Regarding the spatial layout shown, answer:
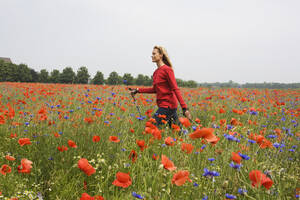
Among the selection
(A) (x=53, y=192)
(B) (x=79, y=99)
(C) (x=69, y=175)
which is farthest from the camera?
(B) (x=79, y=99)

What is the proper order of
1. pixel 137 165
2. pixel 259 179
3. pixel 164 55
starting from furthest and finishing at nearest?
pixel 164 55 < pixel 137 165 < pixel 259 179

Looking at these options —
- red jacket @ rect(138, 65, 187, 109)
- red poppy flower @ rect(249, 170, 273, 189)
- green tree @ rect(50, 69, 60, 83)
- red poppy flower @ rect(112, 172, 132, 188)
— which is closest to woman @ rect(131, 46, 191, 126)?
red jacket @ rect(138, 65, 187, 109)

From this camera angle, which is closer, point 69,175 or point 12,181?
point 12,181

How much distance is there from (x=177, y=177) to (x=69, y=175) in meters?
1.20

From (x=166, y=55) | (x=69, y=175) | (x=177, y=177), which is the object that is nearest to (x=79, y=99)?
(x=166, y=55)

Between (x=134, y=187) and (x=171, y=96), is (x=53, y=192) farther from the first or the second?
(x=171, y=96)

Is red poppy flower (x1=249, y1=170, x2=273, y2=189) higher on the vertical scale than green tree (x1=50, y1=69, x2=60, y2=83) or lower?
lower

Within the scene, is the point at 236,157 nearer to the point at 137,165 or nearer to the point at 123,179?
the point at 123,179

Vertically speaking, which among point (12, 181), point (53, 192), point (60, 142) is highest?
point (60, 142)

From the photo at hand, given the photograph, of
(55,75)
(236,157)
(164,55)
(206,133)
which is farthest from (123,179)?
(55,75)

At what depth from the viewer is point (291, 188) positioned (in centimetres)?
187

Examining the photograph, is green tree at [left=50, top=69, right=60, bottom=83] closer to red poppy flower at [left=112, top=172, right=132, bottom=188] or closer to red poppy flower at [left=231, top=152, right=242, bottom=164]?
red poppy flower at [left=112, top=172, right=132, bottom=188]

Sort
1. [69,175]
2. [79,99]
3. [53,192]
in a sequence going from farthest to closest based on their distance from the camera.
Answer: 1. [79,99]
2. [69,175]
3. [53,192]

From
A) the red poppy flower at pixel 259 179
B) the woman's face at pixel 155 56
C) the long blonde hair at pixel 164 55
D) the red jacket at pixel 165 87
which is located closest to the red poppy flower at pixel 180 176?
the red poppy flower at pixel 259 179
